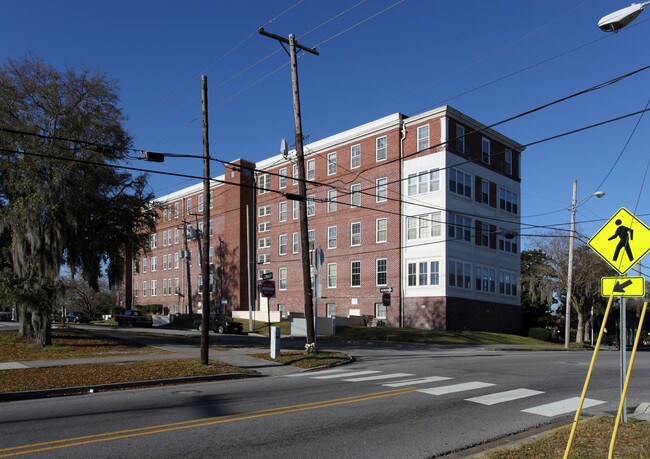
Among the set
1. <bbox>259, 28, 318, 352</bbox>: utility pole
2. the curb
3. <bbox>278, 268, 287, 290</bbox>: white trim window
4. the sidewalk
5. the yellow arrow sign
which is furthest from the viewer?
<bbox>278, 268, 287, 290</bbox>: white trim window

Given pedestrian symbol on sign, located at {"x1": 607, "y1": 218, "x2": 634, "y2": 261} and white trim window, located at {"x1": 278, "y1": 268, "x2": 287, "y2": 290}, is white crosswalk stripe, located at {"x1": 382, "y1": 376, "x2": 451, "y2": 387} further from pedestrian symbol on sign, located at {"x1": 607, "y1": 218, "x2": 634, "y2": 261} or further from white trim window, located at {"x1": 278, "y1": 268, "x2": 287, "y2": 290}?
white trim window, located at {"x1": 278, "y1": 268, "x2": 287, "y2": 290}

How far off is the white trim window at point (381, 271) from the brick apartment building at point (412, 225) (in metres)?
0.08

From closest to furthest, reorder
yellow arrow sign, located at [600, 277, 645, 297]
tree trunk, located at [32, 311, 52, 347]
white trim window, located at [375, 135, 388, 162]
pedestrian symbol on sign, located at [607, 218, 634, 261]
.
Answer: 1. yellow arrow sign, located at [600, 277, 645, 297]
2. pedestrian symbol on sign, located at [607, 218, 634, 261]
3. tree trunk, located at [32, 311, 52, 347]
4. white trim window, located at [375, 135, 388, 162]

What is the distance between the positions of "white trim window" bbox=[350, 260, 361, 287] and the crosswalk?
3039 cm

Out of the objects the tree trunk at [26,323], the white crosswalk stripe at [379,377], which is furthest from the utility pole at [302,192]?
the tree trunk at [26,323]

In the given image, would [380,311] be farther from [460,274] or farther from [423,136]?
[423,136]

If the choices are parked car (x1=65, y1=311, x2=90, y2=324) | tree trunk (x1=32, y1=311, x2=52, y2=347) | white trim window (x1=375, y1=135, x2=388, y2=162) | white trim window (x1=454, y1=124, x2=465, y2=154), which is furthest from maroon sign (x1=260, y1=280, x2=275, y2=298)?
parked car (x1=65, y1=311, x2=90, y2=324)

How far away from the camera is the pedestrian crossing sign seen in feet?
27.1

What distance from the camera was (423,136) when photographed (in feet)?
145

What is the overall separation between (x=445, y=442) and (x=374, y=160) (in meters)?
39.9

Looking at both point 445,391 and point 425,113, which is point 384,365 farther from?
point 425,113

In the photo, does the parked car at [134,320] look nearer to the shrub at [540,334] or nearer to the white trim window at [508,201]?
the white trim window at [508,201]

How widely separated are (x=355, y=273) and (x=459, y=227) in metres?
9.98

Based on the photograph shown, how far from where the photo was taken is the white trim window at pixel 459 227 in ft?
139
